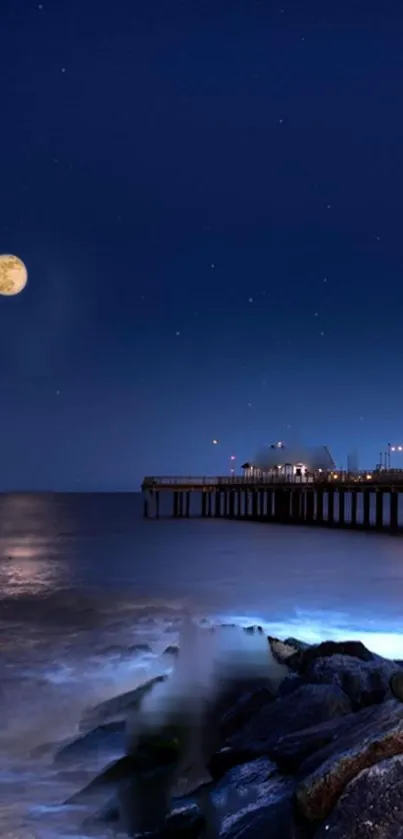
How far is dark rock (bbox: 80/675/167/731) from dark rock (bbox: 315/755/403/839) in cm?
605

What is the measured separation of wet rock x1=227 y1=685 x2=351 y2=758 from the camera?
306 inches

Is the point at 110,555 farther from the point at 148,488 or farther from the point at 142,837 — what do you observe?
the point at 142,837

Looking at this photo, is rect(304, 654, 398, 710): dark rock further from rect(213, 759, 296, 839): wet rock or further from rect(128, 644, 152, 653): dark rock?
rect(128, 644, 152, 653): dark rock

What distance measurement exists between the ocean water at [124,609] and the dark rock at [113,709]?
0.23 meters

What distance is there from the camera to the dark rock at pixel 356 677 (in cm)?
869

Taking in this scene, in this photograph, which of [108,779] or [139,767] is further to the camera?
[139,767]

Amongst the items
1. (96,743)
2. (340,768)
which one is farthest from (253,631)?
(340,768)

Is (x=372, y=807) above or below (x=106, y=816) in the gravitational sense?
above

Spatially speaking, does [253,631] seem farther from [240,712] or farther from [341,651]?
[240,712]

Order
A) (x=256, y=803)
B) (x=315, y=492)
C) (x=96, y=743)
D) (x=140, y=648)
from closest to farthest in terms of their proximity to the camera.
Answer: (x=256, y=803), (x=96, y=743), (x=140, y=648), (x=315, y=492)

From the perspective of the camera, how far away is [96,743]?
9.45 m

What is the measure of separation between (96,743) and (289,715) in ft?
8.69

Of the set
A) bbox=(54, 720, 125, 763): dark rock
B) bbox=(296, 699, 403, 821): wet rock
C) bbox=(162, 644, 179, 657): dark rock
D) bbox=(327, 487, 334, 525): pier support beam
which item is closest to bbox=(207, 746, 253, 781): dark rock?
bbox=(54, 720, 125, 763): dark rock

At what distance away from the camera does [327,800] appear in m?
5.32
